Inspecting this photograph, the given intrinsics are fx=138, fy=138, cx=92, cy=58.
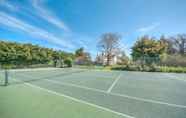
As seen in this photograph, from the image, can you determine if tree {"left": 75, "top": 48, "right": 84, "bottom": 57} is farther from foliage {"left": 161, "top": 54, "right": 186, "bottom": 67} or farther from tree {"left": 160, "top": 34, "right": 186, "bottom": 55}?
foliage {"left": 161, "top": 54, "right": 186, "bottom": 67}

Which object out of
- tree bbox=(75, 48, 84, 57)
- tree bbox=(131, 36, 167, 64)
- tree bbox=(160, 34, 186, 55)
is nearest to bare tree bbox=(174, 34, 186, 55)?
tree bbox=(160, 34, 186, 55)

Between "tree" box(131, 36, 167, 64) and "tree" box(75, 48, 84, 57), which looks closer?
"tree" box(131, 36, 167, 64)

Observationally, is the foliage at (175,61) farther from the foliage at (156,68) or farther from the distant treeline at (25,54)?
the distant treeline at (25,54)

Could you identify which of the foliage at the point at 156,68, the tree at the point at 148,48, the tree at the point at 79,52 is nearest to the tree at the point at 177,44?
the tree at the point at 148,48

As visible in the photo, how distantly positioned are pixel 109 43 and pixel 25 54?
24.1 metres

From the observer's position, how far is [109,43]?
42.9 m

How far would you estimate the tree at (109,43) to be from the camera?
42719 mm

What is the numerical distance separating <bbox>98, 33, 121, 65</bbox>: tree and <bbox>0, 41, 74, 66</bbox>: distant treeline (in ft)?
45.7

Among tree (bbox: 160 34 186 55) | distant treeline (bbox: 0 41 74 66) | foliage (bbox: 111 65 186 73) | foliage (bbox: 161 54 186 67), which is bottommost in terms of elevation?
foliage (bbox: 111 65 186 73)

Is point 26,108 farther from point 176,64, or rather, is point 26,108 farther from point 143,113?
point 176,64

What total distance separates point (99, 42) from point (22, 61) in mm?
22862

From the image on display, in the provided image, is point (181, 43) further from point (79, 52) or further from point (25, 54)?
point (25, 54)

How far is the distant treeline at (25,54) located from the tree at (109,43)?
45.7 ft

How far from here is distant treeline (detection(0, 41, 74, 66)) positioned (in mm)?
26038
